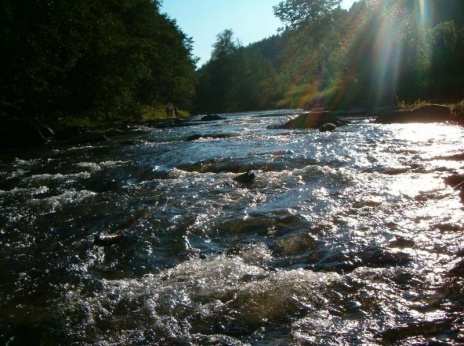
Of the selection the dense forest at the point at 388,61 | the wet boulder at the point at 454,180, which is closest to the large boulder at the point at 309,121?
the dense forest at the point at 388,61

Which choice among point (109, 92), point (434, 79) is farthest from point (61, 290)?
point (434, 79)

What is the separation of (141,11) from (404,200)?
151 feet

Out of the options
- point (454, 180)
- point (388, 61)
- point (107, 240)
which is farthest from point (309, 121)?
point (107, 240)

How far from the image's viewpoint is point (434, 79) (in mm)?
30359

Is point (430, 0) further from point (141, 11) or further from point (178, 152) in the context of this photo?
point (178, 152)

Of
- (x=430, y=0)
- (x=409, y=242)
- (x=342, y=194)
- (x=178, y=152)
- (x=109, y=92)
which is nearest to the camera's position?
(x=409, y=242)

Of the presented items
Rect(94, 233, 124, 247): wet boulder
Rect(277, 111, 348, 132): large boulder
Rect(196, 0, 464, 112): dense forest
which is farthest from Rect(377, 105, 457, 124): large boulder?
Rect(94, 233, 124, 247): wet boulder

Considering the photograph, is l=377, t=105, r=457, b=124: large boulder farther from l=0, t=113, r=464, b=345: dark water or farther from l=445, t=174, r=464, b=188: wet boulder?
l=445, t=174, r=464, b=188: wet boulder

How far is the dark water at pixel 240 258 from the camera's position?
3576 millimetres

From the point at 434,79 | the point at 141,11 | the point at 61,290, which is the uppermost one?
the point at 141,11

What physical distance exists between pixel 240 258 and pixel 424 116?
16430mm

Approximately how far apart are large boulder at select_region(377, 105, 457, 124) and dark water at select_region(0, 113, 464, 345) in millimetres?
8998

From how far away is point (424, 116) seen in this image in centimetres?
1889

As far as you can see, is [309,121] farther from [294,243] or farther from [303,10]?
[303,10]
